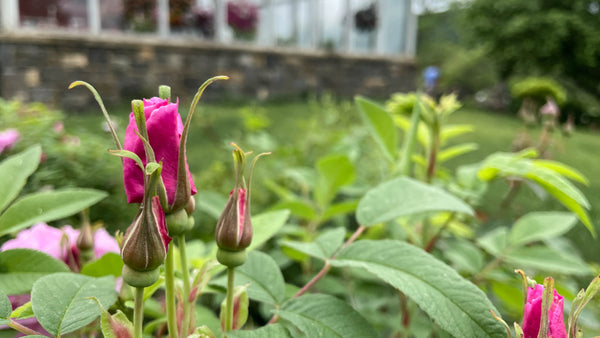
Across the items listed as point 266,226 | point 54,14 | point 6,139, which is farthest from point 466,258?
point 54,14

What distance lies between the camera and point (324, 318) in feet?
1.16

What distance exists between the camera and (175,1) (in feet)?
18.7

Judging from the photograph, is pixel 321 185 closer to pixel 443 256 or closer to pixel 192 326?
pixel 443 256

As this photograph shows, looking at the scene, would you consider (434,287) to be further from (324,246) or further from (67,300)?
(67,300)

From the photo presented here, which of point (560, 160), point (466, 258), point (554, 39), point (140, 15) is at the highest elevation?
point (554, 39)

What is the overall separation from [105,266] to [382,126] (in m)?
0.42

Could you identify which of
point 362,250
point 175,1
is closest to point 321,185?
point 362,250

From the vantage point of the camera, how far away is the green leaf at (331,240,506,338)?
12.2 inches

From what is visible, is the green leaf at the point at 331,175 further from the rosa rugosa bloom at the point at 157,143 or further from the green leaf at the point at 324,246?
the rosa rugosa bloom at the point at 157,143

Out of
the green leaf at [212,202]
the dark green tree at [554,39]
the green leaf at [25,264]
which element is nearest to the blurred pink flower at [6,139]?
the green leaf at [212,202]

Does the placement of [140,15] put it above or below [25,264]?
above

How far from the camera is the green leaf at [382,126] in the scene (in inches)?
24.6

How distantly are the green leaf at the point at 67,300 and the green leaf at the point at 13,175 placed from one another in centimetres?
15

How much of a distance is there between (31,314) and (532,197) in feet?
11.1
